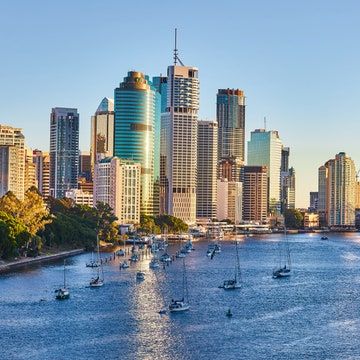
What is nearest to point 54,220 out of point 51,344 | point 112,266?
point 112,266

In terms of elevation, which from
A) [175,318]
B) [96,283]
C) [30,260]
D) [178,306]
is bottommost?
[175,318]

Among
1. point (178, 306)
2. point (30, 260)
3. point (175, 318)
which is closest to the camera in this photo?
point (175, 318)

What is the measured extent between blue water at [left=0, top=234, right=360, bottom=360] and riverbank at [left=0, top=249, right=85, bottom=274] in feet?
9.31

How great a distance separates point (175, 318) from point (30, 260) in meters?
58.9

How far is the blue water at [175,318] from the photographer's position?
74900mm

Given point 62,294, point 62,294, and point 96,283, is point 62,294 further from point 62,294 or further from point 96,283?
point 96,283

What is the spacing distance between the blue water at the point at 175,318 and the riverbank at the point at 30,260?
2.84 metres

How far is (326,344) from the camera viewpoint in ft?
256

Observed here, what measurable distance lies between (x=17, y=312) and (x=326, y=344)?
97.7 ft

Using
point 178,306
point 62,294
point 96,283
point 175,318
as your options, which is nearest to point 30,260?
point 96,283

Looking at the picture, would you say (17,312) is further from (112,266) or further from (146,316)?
(112,266)

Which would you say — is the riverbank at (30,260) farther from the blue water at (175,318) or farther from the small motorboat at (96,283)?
the small motorboat at (96,283)

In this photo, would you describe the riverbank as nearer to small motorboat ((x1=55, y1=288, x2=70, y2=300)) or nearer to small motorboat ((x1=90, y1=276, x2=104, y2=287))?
small motorboat ((x1=90, y1=276, x2=104, y2=287))

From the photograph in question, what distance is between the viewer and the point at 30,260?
144 metres
